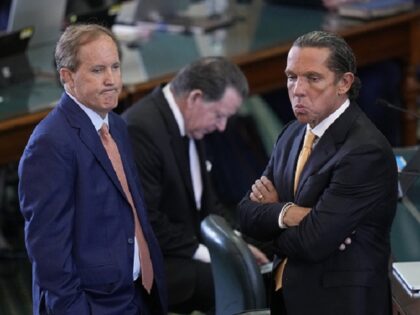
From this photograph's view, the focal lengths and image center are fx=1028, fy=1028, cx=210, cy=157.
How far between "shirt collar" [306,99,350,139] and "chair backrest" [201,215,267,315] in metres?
0.44

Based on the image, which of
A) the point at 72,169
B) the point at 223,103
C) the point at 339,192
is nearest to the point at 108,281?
the point at 72,169

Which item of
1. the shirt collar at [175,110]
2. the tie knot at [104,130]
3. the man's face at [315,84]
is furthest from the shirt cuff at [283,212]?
the shirt collar at [175,110]

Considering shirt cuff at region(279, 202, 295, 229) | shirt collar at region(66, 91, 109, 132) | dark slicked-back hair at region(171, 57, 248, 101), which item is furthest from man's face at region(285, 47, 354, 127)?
dark slicked-back hair at region(171, 57, 248, 101)

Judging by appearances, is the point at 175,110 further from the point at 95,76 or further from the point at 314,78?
the point at 314,78

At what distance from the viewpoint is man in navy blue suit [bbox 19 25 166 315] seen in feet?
8.85

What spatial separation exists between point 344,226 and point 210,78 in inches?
46.9

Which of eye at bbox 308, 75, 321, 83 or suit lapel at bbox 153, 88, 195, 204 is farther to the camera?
suit lapel at bbox 153, 88, 195, 204

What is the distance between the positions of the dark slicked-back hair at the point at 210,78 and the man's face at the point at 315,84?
97 cm

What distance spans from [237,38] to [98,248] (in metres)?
3.03

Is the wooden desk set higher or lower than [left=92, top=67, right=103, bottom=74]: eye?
lower

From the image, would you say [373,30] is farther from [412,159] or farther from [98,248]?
[98,248]

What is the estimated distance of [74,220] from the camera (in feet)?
9.07

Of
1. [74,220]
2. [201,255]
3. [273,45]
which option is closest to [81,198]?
[74,220]

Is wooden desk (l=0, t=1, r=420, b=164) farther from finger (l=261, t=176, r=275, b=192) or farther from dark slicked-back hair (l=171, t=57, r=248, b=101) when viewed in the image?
finger (l=261, t=176, r=275, b=192)
